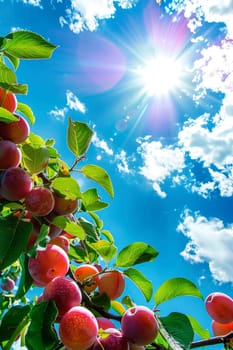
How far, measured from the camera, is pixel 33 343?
0.92 meters

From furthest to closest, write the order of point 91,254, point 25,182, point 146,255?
point 91,254 < point 146,255 < point 25,182

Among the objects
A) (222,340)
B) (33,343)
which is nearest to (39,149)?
(33,343)

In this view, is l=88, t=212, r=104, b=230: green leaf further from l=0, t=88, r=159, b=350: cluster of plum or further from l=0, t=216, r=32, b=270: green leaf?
l=0, t=216, r=32, b=270: green leaf

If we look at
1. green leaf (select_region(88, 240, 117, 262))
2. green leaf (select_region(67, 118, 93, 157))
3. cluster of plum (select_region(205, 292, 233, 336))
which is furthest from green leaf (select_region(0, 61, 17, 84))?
cluster of plum (select_region(205, 292, 233, 336))

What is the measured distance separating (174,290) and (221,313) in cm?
19

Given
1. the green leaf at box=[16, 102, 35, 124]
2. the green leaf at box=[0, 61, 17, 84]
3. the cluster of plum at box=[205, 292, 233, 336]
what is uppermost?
the green leaf at box=[16, 102, 35, 124]

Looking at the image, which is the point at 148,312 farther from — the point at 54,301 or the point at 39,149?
the point at 39,149

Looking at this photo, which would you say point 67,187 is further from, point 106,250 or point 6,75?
point 6,75

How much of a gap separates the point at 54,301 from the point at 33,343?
0.39 ft

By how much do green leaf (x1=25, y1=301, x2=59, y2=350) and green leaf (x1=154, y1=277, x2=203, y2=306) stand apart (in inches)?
19.6

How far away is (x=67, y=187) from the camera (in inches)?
47.3

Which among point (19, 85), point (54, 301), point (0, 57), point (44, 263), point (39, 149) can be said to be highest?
point (0, 57)

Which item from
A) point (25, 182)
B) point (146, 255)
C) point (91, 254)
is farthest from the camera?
point (91, 254)

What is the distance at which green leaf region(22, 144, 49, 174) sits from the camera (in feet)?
4.01
